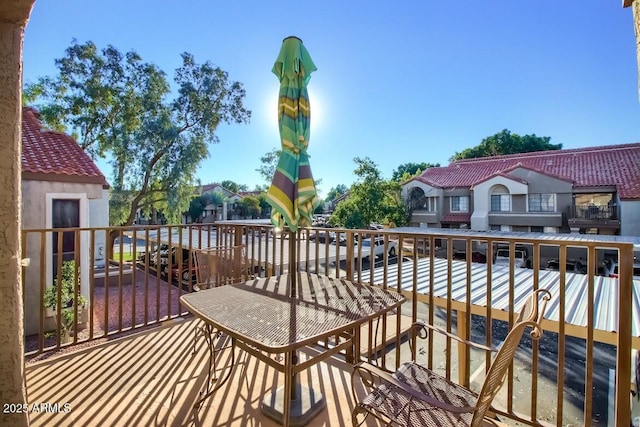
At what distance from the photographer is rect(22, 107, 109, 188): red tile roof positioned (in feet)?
21.4

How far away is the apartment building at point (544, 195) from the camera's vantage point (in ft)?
50.0

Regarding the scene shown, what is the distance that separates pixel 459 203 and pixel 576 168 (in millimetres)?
6709

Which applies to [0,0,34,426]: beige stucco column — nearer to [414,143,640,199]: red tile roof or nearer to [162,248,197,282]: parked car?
[162,248,197,282]: parked car

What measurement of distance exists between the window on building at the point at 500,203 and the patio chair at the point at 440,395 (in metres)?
19.7

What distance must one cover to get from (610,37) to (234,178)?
159ft

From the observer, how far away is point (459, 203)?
66.8ft

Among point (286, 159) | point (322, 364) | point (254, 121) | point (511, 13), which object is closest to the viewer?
point (286, 159)

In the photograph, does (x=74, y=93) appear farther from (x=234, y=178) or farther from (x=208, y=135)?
(x=234, y=178)

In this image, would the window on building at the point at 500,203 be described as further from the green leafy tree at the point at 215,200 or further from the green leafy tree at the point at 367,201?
the green leafy tree at the point at 215,200

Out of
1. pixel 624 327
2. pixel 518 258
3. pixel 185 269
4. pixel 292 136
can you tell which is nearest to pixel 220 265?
pixel 292 136

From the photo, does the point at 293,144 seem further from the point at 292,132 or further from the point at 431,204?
the point at 431,204

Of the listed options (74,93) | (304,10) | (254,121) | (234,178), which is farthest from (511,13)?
(234,178)

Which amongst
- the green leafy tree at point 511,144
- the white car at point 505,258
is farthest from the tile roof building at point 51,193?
the green leafy tree at point 511,144

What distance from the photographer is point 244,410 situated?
74.6 inches
